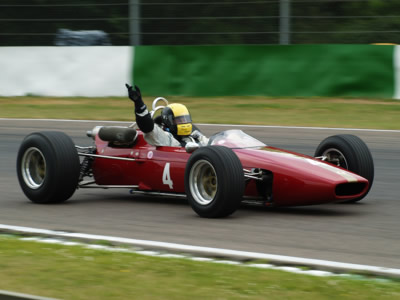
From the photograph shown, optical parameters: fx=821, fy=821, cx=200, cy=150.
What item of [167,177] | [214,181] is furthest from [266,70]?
[214,181]

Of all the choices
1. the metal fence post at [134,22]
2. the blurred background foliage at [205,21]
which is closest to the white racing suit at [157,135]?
the blurred background foliage at [205,21]

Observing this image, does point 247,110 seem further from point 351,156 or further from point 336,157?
point 351,156

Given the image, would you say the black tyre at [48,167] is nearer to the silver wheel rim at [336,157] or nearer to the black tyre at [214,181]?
the black tyre at [214,181]

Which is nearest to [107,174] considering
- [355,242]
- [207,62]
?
[355,242]

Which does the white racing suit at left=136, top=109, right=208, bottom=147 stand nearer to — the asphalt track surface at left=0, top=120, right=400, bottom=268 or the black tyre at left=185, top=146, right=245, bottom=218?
the asphalt track surface at left=0, top=120, right=400, bottom=268

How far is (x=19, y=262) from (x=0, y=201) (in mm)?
3574

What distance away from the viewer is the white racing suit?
8766 millimetres

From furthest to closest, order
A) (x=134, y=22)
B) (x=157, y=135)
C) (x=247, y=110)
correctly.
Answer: (x=134, y=22), (x=247, y=110), (x=157, y=135)

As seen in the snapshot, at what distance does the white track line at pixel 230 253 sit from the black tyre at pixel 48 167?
150 cm

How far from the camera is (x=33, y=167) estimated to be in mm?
9219

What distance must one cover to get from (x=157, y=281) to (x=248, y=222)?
2.54m

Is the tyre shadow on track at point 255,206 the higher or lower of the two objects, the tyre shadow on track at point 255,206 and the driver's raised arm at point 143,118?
the lower

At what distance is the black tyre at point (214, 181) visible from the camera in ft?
24.6

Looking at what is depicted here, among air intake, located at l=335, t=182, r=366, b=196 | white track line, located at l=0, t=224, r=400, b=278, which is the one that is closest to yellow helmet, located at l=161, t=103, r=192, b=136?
air intake, located at l=335, t=182, r=366, b=196
